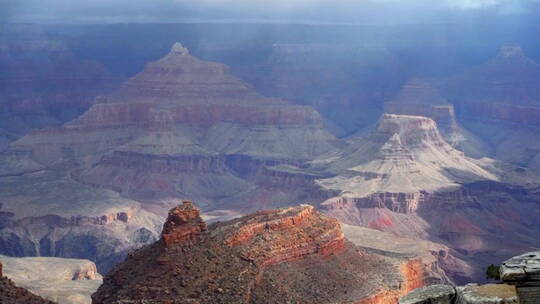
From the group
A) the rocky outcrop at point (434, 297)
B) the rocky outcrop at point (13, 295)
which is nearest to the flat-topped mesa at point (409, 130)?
the rocky outcrop at point (13, 295)

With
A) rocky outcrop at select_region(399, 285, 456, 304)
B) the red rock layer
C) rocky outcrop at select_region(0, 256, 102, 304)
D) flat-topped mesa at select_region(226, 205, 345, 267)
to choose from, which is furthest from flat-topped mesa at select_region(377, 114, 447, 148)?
rocky outcrop at select_region(399, 285, 456, 304)

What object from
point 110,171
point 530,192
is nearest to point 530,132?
point 530,192

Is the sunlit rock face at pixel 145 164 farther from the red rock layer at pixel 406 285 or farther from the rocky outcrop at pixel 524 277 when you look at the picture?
the rocky outcrop at pixel 524 277

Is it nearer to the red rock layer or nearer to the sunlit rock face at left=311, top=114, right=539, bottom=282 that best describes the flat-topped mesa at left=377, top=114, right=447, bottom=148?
the sunlit rock face at left=311, top=114, right=539, bottom=282

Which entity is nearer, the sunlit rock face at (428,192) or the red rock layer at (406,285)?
the red rock layer at (406,285)

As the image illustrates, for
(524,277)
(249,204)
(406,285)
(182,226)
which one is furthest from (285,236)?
(249,204)
